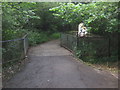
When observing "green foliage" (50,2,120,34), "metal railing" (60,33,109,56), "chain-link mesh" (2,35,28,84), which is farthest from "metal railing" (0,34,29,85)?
"metal railing" (60,33,109,56)

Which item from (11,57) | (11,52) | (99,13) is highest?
(99,13)

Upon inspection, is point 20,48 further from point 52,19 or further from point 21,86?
point 52,19

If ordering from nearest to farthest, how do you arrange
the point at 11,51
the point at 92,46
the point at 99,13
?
the point at 11,51 → the point at 99,13 → the point at 92,46

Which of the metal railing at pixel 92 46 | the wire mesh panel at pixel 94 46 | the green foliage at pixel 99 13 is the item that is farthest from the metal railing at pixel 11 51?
the wire mesh panel at pixel 94 46

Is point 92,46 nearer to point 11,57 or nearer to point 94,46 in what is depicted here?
point 94,46

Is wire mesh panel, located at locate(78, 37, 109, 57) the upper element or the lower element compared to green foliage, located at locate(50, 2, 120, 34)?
lower

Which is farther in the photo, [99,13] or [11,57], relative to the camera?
[99,13]

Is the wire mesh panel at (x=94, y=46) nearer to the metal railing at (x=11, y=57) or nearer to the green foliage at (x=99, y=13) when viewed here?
the green foliage at (x=99, y=13)

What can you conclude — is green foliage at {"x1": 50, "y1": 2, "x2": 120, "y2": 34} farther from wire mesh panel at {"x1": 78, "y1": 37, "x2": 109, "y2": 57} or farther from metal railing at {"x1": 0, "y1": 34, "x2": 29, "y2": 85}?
metal railing at {"x1": 0, "y1": 34, "x2": 29, "y2": 85}

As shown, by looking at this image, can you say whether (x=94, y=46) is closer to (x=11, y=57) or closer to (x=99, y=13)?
(x=99, y=13)

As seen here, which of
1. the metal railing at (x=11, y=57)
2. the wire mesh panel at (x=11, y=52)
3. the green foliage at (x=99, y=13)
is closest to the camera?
the metal railing at (x=11, y=57)

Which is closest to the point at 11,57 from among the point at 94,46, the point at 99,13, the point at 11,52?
the point at 11,52

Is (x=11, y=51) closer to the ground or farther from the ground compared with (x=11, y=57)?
farther from the ground

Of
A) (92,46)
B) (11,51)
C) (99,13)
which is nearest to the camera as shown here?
(11,51)
